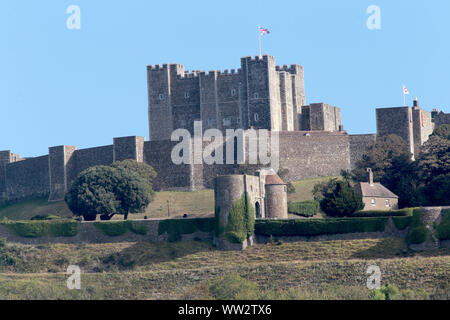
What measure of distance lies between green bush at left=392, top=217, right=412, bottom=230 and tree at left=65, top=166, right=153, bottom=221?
76.9 ft

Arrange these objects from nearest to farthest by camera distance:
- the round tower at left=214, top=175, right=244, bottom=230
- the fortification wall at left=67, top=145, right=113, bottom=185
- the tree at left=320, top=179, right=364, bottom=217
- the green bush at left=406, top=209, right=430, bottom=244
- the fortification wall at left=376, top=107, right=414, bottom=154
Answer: the green bush at left=406, top=209, right=430, bottom=244
the round tower at left=214, top=175, right=244, bottom=230
the tree at left=320, top=179, right=364, bottom=217
the fortification wall at left=376, top=107, right=414, bottom=154
the fortification wall at left=67, top=145, right=113, bottom=185

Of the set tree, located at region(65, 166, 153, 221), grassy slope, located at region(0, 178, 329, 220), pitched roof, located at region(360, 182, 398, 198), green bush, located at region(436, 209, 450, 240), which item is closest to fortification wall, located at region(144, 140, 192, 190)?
grassy slope, located at region(0, 178, 329, 220)

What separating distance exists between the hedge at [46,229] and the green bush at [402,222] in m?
23.5

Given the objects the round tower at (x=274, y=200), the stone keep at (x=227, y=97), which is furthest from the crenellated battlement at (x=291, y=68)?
the round tower at (x=274, y=200)

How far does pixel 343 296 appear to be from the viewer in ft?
246

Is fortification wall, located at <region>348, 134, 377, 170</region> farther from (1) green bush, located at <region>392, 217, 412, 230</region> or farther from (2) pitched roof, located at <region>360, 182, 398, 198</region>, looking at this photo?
(1) green bush, located at <region>392, 217, 412, 230</region>

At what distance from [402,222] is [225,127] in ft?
113

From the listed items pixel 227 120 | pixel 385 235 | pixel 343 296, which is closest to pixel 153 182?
pixel 227 120

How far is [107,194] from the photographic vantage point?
98125 millimetres

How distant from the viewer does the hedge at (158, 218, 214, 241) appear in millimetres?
89062

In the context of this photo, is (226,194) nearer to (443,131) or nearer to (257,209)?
(257,209)

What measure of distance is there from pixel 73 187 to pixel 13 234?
27.1ft

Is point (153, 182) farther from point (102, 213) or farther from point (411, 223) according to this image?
point (411, 223)

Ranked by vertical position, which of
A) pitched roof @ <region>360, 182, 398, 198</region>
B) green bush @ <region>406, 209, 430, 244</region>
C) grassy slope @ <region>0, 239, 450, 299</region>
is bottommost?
grassy slope @ <region>0, 239, 450, 299</region>
